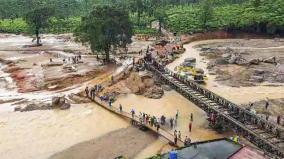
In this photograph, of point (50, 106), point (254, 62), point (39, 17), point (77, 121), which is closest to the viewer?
point (77, 121)

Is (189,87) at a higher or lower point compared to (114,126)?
higher

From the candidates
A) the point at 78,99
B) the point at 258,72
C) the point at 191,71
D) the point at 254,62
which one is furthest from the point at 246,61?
the point at 78,99

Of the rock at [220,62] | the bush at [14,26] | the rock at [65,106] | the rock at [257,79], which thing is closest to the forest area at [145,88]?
→ the rock at [65,106]

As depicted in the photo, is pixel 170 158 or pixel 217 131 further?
pixel 217 131

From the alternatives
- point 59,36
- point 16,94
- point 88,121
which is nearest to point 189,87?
point 88,121

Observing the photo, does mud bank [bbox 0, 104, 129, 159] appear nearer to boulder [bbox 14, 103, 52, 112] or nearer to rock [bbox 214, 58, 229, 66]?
boulder [bbox 14, 103, 52, 112]

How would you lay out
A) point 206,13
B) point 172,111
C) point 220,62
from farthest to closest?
1. point 206,13
2. point 220,62
3. point 172,111

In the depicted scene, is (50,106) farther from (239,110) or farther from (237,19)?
(237,19)

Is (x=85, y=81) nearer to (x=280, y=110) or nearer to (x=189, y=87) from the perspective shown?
(x=189, y=87)
